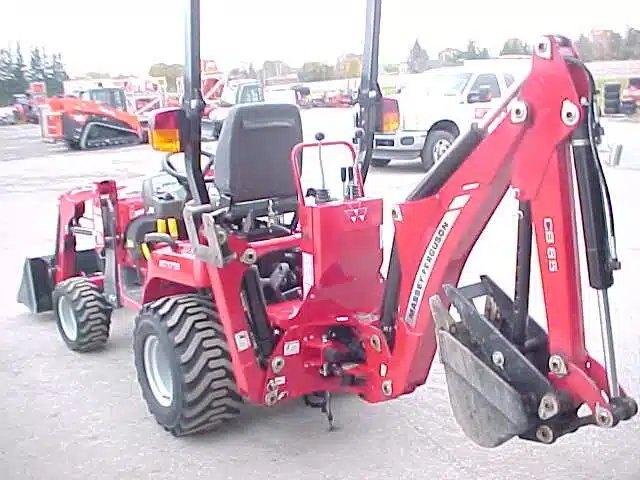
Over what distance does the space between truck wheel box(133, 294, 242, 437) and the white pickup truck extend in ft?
30.3

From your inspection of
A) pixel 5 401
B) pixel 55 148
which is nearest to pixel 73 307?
pixel 5 401

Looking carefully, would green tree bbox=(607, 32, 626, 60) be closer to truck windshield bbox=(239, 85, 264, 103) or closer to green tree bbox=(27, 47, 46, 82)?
truck windshield bbox=(239, 85, 264, 103)

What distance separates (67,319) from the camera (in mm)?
5594

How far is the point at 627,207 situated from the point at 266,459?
23.6 ft

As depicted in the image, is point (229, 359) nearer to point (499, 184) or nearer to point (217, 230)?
point (217, 230)

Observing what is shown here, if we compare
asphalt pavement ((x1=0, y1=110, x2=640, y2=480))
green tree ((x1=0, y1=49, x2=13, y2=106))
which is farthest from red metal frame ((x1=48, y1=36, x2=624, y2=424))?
green tree ((x1=0, y1=49, x2=13, y2=106))

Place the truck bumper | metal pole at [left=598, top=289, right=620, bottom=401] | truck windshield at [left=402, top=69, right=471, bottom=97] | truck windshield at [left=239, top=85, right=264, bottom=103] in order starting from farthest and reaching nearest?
truck windshield at [left=402, top=69, right=471, bottom=97], the truck bumper, truck windshield at [left=239, top=85, right=264, bottom=103], metal pole at [left=598, top=289, right=620, bottom=401]

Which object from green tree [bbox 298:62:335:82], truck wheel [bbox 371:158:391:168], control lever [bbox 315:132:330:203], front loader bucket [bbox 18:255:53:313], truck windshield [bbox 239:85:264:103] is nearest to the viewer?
control lever [bbox 315:132:330:203]

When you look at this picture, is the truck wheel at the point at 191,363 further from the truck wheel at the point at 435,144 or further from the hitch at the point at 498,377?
the truck wheel at the point at 435,144

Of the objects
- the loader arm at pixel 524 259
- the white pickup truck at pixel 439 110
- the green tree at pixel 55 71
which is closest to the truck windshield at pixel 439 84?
the white pickup truck at pixel 439 110

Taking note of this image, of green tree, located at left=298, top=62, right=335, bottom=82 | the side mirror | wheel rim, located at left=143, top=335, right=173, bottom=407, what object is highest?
green tree, located at left=298, top=62, right=335, bottom=82

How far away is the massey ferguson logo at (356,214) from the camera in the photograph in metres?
3.90

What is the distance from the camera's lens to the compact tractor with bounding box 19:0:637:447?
280 centimetres

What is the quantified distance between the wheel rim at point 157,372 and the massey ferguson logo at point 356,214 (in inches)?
45.0
